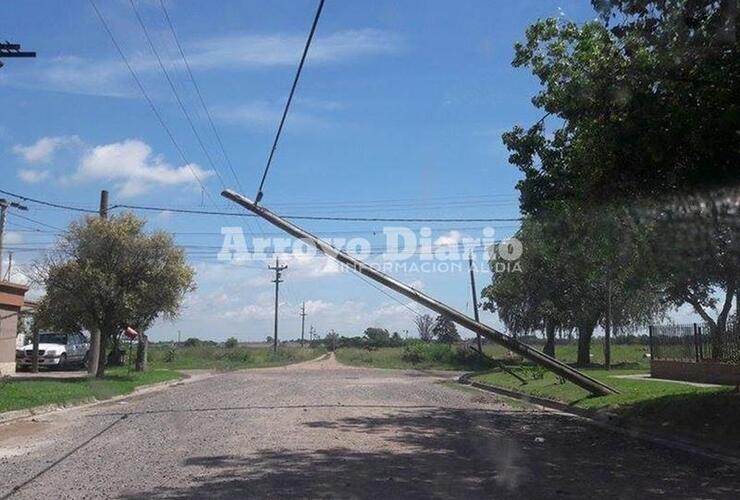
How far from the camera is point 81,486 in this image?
991cm

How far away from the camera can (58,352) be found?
40406mm

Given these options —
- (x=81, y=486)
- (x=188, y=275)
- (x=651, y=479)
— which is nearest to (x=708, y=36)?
(x=651, y=479)

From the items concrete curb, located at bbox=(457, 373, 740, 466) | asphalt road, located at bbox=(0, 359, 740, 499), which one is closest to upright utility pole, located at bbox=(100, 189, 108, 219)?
asphalt road, located at bbox=(0, 359, 740, 499)

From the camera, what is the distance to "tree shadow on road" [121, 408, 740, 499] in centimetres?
Answer: 962

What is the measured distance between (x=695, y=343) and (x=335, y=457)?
60.6 ft

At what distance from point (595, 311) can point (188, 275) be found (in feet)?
85.3

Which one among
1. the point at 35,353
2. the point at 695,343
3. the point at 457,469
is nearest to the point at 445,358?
the point at 35,353

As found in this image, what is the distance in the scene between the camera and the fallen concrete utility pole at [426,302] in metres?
24.2

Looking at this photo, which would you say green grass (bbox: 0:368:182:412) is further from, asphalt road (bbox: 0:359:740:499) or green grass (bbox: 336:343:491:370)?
green grass (bbox: 336:343:491:370)

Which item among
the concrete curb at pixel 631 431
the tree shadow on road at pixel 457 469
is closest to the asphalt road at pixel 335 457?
the tree shadow on road at pixel 457 469

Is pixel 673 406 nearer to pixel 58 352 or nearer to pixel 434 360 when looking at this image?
pixel 58 352

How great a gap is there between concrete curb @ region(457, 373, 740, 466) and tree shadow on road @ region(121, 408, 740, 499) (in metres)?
0.41

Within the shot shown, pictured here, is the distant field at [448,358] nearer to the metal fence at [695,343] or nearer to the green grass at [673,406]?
the metal fence at [695,343]

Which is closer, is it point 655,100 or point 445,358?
point 655,100
